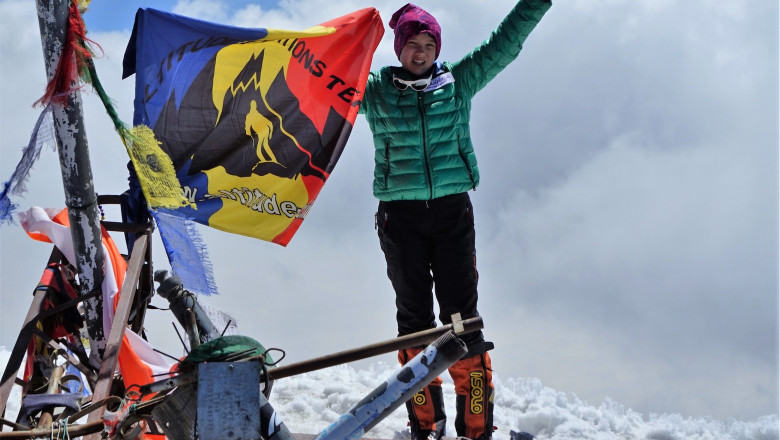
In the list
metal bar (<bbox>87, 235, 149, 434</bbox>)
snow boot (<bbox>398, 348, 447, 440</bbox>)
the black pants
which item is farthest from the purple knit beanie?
metal bar (<bbox>87, 235, 149, 434</bbox>)

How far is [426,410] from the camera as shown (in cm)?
428

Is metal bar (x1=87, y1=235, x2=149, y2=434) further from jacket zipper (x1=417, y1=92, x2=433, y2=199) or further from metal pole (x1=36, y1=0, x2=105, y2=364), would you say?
jacket zipper (x1=417, y1=92, x2=433, y2=199)

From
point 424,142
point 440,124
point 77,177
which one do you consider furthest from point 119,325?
point 440,124

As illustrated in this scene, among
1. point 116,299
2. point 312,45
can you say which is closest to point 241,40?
point 312,45

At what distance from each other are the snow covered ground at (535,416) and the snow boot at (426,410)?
1066 millimetres

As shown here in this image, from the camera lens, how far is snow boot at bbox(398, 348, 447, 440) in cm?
426

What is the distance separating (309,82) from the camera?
455 centimetres

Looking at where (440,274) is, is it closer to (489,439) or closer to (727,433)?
(489,439)

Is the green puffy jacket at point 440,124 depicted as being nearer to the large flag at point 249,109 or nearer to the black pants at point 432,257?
the black pants at point 432,257

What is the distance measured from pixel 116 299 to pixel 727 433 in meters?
4.19

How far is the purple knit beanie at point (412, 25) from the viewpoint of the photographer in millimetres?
4113

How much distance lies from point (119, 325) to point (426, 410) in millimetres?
1594

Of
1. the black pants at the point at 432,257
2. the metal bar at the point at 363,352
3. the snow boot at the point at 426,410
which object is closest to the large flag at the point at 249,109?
the black pants at the point at 432,257

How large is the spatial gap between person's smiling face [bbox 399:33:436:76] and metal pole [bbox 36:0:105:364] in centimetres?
158
